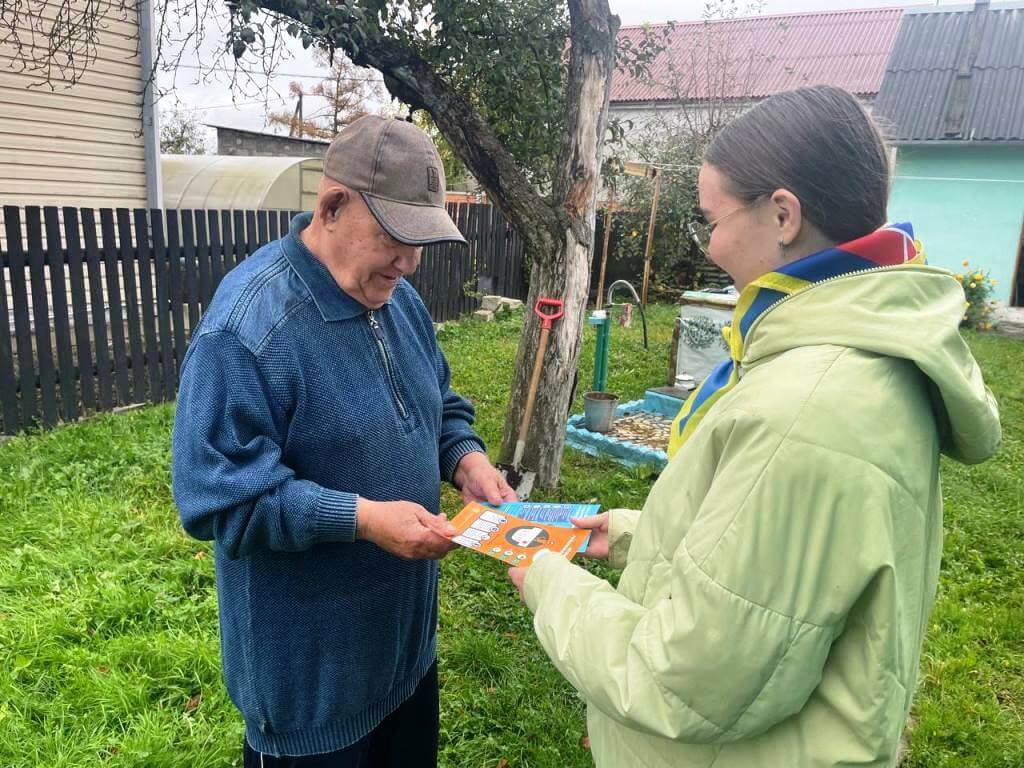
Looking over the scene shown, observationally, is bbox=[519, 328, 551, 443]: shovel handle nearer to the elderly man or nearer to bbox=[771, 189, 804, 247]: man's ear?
the elderly man

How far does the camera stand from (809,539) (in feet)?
3.43

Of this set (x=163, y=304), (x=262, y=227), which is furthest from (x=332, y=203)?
(x=262, y=227)

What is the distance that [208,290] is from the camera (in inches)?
288

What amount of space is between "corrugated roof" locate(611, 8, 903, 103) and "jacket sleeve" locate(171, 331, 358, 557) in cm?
1573

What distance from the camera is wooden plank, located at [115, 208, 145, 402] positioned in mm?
6508

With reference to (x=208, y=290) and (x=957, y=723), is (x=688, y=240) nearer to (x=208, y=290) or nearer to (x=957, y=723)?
(x=208, y=290)

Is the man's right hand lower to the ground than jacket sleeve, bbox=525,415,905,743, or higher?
lower

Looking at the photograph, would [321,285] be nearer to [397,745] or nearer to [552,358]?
[397,745]

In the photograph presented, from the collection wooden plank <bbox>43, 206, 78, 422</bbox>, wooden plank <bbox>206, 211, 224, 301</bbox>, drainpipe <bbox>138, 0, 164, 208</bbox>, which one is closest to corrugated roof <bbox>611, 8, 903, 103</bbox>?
drainpipe <bbox>138, 0, 164, 208</bbox>

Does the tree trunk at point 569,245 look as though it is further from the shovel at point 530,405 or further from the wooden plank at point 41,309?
the wooden plank at point 41,309

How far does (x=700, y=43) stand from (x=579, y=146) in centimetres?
1497

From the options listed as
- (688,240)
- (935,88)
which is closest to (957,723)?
(688,240)

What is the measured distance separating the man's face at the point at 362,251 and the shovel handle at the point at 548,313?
8.98ft

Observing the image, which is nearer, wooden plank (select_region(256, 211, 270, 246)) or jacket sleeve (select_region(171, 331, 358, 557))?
jacket sleeve (select_region(171, 331, 358, 557))
